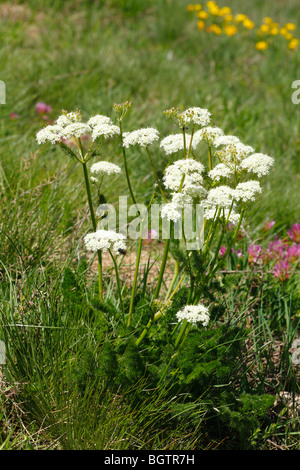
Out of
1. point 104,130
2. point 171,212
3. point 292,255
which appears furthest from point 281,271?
point 104,130

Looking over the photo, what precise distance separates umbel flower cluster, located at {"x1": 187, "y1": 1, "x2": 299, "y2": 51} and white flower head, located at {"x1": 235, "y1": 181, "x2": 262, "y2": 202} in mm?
5103

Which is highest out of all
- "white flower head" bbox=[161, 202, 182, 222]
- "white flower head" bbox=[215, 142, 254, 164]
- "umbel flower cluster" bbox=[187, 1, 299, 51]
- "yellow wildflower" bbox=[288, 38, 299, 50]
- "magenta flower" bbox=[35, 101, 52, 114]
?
"umbel flower cluster" bbox=[187, 1, 299, 51]

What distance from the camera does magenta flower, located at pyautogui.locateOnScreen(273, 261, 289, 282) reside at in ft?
8.88

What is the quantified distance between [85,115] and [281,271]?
2.13m

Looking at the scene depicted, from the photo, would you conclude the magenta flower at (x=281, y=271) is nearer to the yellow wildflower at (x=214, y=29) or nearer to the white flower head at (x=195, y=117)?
the white flower head at (x=195, y=117)

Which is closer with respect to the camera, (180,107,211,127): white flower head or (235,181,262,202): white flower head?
(235,181,262,202): white flower head

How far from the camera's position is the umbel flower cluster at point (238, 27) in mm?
6453

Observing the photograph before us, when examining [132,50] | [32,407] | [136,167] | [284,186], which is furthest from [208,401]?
[132,50]

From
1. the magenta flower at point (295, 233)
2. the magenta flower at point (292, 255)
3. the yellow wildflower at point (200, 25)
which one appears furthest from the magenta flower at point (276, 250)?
the yellow wildflower at point (200, 25)

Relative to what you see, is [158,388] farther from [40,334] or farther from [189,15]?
[189,15]

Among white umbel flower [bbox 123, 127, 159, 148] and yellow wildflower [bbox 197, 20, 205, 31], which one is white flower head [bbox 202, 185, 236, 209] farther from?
yellow wildflower [bbox 197, 20, 205, 31]

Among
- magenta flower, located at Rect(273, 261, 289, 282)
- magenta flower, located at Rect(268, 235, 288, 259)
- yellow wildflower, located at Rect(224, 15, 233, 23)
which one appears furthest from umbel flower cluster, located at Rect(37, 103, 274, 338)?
yellow wildflower, located at Rect(224, 15, 233, 23)

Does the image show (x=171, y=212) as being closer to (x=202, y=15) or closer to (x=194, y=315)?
(x=194, y=315)

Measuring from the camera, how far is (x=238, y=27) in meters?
7.14
